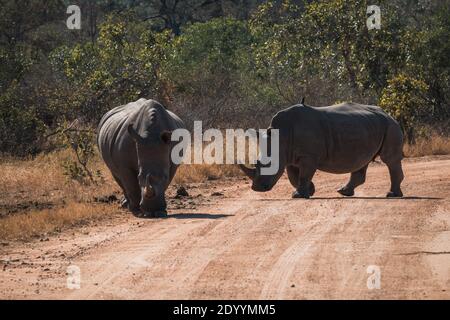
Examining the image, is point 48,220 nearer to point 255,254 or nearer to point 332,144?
point 255,254

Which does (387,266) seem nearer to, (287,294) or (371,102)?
(287,294)

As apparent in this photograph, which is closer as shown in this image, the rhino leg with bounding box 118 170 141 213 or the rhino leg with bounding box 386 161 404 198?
the rhino leg with bounding box 118 170 141 213

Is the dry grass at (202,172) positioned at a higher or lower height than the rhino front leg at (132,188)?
lower

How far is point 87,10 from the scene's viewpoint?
48.5 meters

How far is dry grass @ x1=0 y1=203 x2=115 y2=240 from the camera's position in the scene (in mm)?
14406

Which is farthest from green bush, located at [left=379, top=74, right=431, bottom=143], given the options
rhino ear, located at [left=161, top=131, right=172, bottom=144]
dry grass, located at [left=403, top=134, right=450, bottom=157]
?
rhino ear, located at [left=161, top=131, right=172, bottom=144]

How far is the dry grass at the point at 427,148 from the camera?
25103mm

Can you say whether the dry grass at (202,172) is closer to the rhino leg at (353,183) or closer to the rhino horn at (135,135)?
the rhino leg at (353,183)

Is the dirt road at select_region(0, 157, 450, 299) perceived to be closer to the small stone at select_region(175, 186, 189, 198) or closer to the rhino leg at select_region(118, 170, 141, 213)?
the rhino leg at select_region(118, 170, 141, 213)

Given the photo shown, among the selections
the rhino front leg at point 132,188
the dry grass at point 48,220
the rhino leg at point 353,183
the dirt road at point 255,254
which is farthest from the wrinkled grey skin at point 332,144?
the dry grass at point 48,220

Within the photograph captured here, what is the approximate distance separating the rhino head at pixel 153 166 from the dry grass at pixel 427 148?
34.0 ft

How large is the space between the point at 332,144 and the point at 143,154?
142 inches

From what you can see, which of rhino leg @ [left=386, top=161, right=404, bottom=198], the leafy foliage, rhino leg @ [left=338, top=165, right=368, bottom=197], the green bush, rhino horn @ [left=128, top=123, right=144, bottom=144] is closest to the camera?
rhino horn @ [left=128, top=123, right=144, bottom=144]
